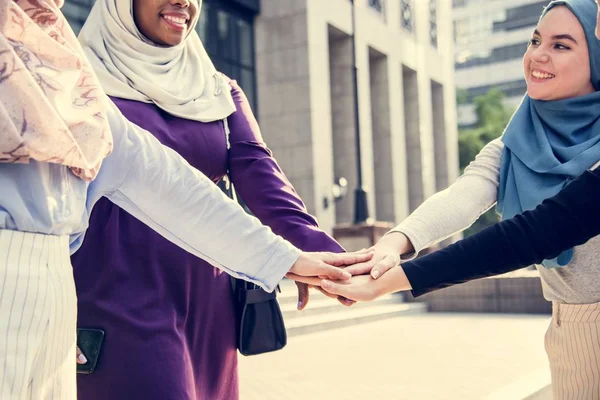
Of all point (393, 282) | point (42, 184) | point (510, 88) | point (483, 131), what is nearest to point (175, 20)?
point (393, 282)

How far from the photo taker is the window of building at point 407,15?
24172 millimetres

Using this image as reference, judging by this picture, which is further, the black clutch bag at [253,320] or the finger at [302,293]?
the finger at [302,293]

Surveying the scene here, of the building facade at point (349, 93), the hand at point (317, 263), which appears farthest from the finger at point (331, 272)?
the building facade at point (349, 93)

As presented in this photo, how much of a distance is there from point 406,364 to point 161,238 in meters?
4.95

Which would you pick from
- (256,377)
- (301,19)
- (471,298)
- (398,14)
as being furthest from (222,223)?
(398,14)

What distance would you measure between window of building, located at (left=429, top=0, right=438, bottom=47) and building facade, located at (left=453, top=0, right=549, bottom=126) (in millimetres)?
31644

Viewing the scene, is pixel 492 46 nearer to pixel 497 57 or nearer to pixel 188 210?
pixel 497 57

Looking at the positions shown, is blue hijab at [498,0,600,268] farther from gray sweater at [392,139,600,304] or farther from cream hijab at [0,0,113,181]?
cream hijab at [0,0,113,181]

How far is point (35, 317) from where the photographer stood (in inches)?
59.0

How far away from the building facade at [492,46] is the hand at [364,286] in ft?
187

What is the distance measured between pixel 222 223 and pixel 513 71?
204 ft

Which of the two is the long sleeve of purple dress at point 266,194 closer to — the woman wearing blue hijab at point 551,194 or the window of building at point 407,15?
the woman wearing blue hijab at point 551,194

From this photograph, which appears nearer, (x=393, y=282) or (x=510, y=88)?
(x=393, y=282)

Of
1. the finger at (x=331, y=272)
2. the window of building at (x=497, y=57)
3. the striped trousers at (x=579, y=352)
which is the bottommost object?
the striped trousers at (x=579, y=352)
